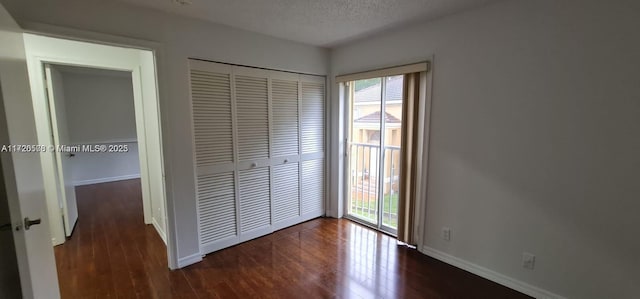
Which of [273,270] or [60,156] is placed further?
[60,156]

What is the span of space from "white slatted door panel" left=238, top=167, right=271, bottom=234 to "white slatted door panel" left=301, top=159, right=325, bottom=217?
536mm

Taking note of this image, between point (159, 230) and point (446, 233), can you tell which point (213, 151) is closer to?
point (159, 230)

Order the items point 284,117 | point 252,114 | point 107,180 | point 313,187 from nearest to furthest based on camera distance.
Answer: point 252,114 → point 284,117 → point 313,187 → point 107,180

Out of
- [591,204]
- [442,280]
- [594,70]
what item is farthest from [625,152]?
[442,280]

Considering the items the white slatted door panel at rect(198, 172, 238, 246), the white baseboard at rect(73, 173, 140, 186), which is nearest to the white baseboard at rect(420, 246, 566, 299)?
the white slatted door panel at rect(198, 172, 238, 246)

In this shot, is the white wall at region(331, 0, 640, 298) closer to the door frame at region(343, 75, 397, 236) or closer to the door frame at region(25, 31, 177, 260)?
the door frame at region(343, 75, 397, 236)

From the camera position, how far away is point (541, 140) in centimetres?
195

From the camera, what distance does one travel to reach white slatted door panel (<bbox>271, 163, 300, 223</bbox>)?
10.6 feet

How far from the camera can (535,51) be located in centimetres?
192

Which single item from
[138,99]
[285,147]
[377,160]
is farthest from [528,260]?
[138,99]

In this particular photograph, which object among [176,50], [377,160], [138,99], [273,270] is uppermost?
[176,50]

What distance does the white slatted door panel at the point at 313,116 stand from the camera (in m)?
3.36

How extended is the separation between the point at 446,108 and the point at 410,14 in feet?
2.93

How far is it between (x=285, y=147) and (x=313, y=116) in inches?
22.7
